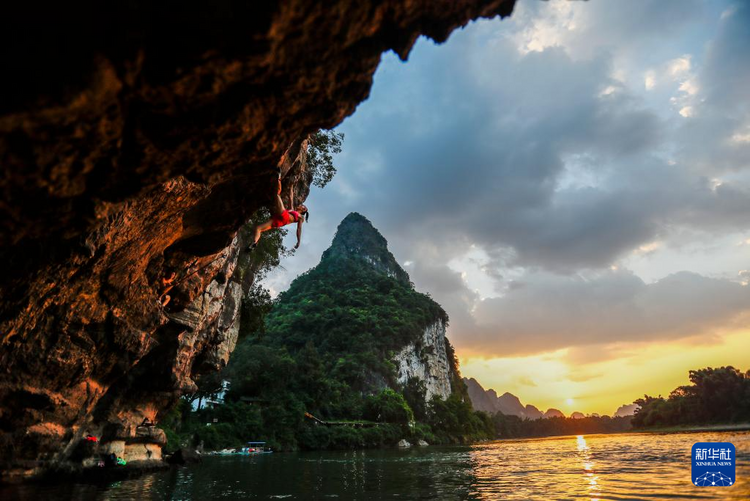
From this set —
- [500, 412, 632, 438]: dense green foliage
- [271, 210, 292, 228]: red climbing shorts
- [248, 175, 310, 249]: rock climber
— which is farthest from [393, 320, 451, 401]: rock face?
[271, 210, 292, 228]: red climbing shorts

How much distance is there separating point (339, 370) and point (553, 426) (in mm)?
104298

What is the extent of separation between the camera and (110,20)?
3555mm

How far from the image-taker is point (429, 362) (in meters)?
103

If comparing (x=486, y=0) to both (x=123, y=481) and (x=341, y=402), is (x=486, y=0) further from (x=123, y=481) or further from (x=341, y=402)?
(x=341, y=402)

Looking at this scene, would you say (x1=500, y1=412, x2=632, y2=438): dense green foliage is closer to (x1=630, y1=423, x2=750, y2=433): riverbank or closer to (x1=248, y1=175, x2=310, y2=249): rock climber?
(x1=630, y1=423, x2=750, y2=433): riverbank

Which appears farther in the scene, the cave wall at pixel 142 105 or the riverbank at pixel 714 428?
the riverbank at pixel 714 428

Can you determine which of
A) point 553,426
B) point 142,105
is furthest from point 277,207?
point 553,426

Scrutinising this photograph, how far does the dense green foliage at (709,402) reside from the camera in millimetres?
63031

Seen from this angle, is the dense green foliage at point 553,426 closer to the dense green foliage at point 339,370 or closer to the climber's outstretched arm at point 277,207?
the dense green foliage at point 339,370

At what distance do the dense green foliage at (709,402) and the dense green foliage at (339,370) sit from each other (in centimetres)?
3830

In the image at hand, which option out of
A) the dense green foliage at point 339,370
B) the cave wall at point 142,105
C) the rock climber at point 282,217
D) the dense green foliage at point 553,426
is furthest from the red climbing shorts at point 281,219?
the dense green foliage at point 553,426

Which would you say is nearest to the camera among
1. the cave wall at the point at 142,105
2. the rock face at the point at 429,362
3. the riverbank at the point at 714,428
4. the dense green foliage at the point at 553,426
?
→ the cave wall at the point at 142,105

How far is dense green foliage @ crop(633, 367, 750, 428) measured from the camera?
63.0 meters

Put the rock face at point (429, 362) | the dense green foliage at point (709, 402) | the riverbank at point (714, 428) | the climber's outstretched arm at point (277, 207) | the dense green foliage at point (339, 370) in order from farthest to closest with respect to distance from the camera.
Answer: the rock face at point (429, 362)
the dense green foliage at point (709, 402)
the dense green foliage at point (339, 370)
the riverbank at point (714, 428)
the climber's outstretched arm at point (277, 207)
